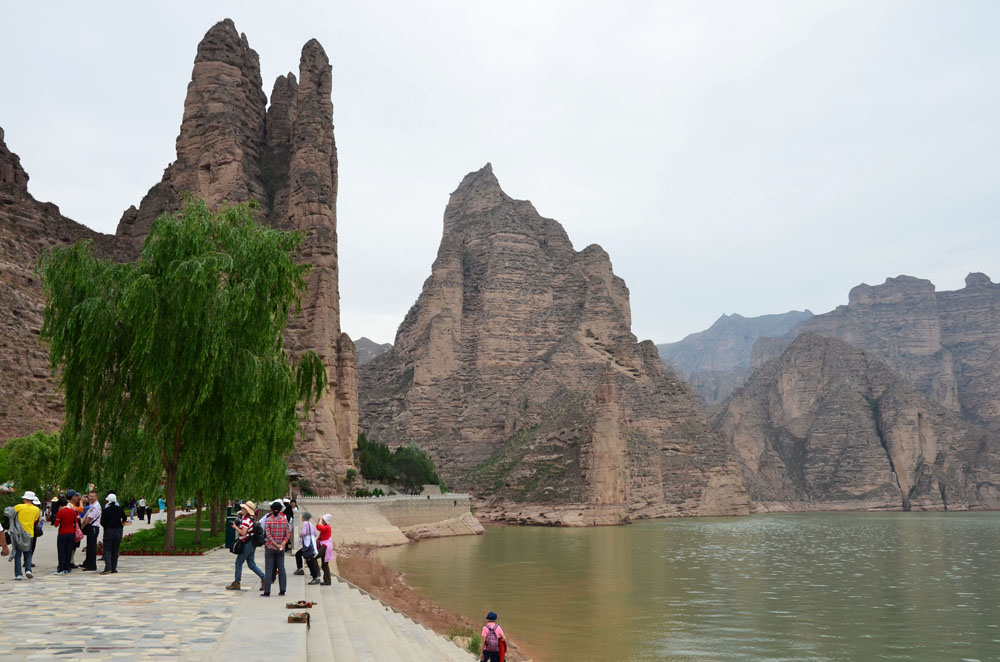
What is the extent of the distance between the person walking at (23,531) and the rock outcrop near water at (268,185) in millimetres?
45979

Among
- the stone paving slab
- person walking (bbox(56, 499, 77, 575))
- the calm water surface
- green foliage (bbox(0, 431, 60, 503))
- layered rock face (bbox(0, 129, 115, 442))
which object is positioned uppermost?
layered rock face (bbox(0, 129, 115, 442))

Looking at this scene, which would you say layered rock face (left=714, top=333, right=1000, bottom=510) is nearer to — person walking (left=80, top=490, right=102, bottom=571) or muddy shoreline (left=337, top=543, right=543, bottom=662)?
muddy shoreline (left=337, top=543, right=543, bottom=662)

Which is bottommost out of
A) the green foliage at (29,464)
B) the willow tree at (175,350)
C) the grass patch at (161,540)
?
the grass patch at (161,540)

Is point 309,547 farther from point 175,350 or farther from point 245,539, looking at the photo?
point 175,350

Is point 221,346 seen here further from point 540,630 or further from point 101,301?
point 540,630

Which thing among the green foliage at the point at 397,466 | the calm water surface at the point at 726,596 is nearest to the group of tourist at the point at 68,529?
the calm water surface at the point at 726,596

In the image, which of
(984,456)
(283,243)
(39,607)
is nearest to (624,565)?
(283,243)

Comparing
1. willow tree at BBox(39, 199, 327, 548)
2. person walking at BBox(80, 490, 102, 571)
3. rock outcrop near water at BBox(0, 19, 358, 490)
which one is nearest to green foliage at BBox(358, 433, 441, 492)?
rock outcrop near water at BBox(0, 19, 358, 490)

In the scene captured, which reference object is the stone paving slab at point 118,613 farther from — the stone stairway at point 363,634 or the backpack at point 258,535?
the stone stairway at point 363,634

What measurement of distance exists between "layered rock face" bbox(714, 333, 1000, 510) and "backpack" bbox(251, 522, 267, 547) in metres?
150

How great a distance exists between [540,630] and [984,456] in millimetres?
167610

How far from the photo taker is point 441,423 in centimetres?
13325

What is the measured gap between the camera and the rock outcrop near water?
64375 mm

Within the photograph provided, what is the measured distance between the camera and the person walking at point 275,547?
15695 mm
